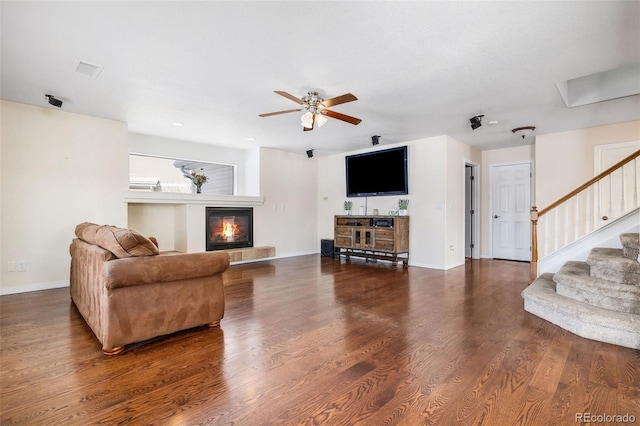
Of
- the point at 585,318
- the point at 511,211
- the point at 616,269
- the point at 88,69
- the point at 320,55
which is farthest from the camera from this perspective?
the point at 511,211

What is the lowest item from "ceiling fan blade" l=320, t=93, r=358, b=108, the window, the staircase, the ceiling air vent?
the staircase

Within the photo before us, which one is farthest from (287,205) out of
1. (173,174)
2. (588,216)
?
(588,216)

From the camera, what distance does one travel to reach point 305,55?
9.00ft

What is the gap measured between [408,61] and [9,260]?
5.35 m

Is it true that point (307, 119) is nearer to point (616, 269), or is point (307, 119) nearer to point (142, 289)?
point (142, 289)

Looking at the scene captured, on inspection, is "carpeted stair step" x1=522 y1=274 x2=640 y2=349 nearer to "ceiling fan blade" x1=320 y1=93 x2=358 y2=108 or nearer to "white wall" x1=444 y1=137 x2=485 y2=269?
"white wall" x1=444 y1=137 x2=485 y2=269

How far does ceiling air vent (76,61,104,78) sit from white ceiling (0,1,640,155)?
0.24ft

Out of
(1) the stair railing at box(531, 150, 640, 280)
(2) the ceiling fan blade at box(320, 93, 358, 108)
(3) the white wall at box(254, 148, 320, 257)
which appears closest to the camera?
(2) the ceiling fan blade at box(320, 93, 358, 108)

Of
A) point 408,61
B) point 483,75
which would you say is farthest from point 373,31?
point 483,75

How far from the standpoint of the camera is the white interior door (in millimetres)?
6402

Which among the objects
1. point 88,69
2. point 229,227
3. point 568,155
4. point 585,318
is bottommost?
point 585,318

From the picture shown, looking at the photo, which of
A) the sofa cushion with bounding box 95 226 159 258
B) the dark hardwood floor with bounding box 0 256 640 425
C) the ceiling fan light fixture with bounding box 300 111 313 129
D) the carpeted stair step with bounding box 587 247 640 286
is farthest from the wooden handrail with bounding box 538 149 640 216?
the sofa cushion with bounding box 95 226 159 258

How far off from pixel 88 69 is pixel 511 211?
7371 millimetres

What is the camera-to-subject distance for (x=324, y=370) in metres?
2.03
